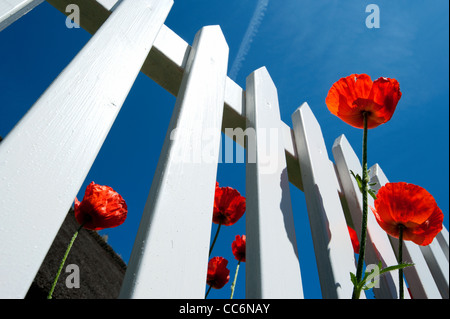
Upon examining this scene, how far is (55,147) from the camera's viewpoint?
51cm

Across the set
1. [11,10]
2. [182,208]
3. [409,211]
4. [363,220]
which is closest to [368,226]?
[409,211]

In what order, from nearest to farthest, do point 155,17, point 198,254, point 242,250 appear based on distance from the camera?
point 198,254
point 155,17
point 242,250

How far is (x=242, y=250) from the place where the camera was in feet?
3.30

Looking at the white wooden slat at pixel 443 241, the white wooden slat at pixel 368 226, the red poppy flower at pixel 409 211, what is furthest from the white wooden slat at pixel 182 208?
the white wooden slat at pixel 443 241

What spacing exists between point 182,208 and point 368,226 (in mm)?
Answer: 885

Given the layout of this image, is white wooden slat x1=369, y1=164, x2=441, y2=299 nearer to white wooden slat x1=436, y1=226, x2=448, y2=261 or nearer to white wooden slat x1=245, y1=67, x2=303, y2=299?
white wooden slat x1=436, y1=226, x2=448, y2=261

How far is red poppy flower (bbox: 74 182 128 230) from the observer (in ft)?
2.44

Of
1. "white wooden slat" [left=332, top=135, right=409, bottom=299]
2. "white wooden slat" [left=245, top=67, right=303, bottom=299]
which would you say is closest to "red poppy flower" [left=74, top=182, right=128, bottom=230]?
"white wooden slat" [left=245, top=67, right=303, bottom=299]

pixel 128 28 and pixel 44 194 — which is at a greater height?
pixel 128 28

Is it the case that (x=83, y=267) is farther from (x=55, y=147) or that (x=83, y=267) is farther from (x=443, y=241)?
(x=443, y=241)

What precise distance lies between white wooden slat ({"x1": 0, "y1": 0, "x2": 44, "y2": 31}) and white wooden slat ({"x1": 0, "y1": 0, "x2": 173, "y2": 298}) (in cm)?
13
